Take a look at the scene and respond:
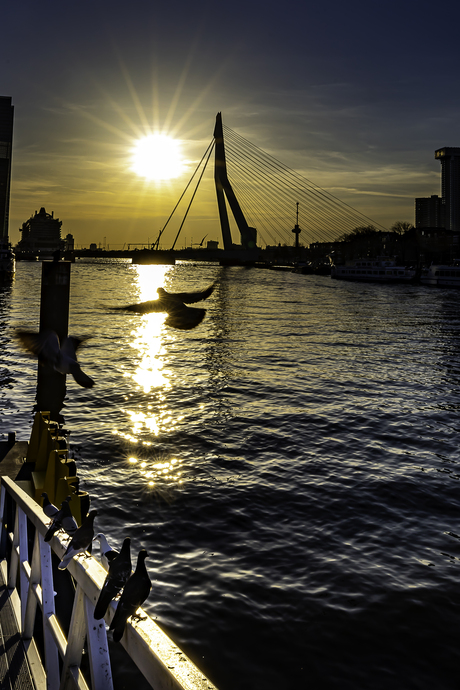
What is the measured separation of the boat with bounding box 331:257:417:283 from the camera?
333ft

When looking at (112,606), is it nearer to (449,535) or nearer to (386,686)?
(386,686)

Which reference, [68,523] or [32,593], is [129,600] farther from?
[32,593]

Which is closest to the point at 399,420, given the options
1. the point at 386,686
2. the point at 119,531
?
the point at 119,531

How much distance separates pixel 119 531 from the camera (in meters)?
8.79

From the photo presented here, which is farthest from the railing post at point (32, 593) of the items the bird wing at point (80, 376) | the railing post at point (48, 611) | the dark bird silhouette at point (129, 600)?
the bird wing at point (80, 376)

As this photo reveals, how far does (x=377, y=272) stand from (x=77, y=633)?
109 metres

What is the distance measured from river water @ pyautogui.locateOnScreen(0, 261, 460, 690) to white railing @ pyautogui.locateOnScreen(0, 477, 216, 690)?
2.40 meters

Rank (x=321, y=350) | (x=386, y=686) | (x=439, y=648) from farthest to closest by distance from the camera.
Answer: (x=321, y=350), (x=439, y=648), (x=386, y=686)

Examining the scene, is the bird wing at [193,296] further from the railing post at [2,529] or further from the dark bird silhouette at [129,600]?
the dark bird silhouette at [129,600]

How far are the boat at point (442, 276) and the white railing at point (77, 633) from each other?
94.1 metres

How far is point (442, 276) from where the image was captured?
94000mm

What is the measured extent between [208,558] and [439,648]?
3214 millimetres

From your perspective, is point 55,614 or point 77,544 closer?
point 77,544

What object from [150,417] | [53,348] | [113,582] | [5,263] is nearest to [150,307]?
[53,348]
